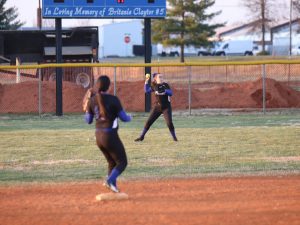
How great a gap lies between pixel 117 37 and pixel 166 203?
78.4 metres

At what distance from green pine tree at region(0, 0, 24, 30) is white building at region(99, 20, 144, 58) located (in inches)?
663

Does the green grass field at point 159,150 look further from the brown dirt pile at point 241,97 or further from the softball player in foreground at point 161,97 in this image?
the brown dirt pile at point 241,97

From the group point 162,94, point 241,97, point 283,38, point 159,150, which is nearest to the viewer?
point 159,150

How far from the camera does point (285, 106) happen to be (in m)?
27.7

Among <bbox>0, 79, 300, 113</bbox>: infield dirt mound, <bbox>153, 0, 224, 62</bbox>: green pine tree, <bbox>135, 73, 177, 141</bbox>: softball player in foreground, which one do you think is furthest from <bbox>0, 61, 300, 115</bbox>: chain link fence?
<bbox>153, 0, 224, 62</bbox>: green pine tree

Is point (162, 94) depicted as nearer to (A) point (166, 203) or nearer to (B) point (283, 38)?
(A) point (166, 203)

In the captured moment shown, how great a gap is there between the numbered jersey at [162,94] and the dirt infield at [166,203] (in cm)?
493

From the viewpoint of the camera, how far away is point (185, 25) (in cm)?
5731

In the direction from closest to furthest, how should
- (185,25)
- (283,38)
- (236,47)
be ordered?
(185,25) → (283,38) → (236,47)

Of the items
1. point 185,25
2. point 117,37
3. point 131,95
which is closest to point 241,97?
point 131,95

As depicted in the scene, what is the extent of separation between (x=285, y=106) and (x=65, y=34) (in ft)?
36.8

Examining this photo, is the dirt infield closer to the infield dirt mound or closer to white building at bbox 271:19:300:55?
the infield dirt mound

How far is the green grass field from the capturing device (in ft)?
41.3

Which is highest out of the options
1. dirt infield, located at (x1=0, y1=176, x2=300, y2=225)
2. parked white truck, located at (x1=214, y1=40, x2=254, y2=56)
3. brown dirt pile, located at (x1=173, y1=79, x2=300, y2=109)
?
parked white truck, located at (x1=214, y1=40, x2=254, y2=56)
